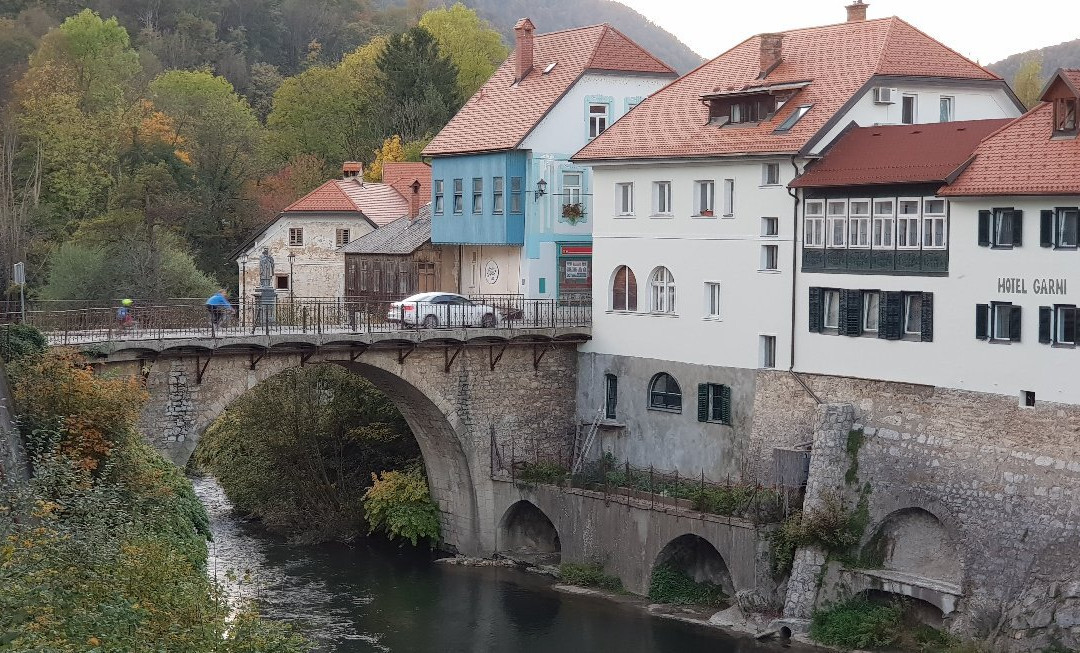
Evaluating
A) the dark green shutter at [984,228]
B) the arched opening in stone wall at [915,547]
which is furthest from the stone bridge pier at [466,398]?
the dark green shutter at [984,228]

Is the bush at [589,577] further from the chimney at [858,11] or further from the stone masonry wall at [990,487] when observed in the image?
the chimney at [858,11]

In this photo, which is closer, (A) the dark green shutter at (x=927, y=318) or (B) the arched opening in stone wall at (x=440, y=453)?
(A) the dark green shutter at (x=927, y=318)

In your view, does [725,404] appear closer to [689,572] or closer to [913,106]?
[689,572]

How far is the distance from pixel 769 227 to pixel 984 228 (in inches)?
262

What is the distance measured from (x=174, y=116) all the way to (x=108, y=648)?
2499 inches

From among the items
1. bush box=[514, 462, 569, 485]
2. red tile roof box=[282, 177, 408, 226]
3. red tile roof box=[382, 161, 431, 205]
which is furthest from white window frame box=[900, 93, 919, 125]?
red tile roof box=[282, 177, 408, 226]

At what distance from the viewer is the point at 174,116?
83.2 meters

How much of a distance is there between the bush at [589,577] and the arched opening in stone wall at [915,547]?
717cm

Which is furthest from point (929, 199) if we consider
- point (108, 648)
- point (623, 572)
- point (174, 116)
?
point (174, 116)

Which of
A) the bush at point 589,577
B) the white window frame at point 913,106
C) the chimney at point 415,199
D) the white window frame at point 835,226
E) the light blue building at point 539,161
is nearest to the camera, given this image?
the white window frame at point 835,226

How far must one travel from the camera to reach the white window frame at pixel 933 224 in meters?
38.2

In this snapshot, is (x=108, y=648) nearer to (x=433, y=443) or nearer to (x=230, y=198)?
(x=433, y=443)

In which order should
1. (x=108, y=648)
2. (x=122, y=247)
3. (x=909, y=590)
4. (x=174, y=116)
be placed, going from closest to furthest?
(x=108, y=648) < (x=909, y=590) < (x=122, y=247) < (x=174, y=116)

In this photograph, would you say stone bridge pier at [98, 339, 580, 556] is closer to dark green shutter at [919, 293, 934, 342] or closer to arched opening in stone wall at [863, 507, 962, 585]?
arched opening in stone wall at [863, 507, 962, 585]
